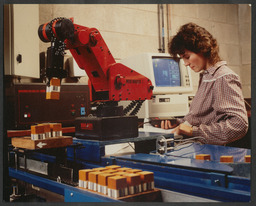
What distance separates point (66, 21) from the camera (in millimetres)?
1192

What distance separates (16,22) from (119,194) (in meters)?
1.68

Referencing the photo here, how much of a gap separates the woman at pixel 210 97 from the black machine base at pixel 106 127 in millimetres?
512

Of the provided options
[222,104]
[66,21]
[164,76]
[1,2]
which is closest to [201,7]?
[164,76]

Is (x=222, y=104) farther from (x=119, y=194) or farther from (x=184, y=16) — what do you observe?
(x=184, y=16)

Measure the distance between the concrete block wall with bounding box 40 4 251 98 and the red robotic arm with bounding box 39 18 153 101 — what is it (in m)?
1.49

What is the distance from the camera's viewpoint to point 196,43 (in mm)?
2129

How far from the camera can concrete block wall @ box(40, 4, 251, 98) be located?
3008 millimetres

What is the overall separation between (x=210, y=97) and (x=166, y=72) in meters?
0.62

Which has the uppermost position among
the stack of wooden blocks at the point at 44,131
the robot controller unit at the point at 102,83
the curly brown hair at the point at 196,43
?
the curly brown hair at the point at 196,43

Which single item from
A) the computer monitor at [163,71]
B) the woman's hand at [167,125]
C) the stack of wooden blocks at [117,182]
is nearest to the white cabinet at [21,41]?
the computer monitor at [163,71]

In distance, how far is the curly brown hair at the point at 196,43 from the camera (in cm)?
212

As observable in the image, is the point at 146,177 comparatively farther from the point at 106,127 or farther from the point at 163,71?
the point at 163,71

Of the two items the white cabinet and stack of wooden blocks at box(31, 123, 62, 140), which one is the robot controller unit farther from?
the white cabinet

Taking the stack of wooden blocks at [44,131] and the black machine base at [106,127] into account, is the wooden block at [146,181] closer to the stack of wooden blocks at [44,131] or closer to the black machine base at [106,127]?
the black machine base at [106,127]
